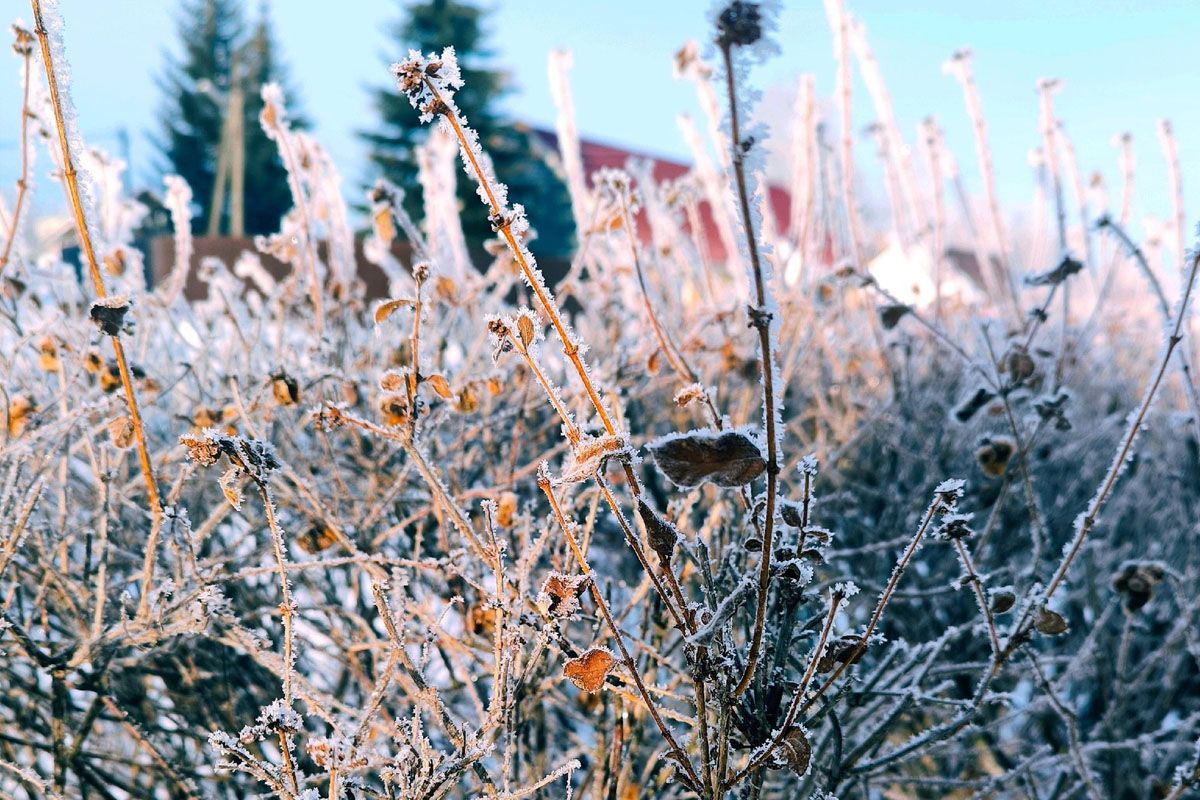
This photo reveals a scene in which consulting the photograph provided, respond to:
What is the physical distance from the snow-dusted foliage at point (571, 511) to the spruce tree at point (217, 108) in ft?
71.0

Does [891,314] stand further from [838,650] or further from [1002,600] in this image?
[838,650]

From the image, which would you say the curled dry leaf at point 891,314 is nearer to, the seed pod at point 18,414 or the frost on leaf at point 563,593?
the frost on leaf at point 563,593

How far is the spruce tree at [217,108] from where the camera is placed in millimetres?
24172

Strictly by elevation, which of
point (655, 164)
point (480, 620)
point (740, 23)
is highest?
point (655, 164)

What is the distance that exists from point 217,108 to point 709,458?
29323 mm

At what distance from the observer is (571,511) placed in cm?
137

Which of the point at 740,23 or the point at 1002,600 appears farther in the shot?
the point at 1002,600

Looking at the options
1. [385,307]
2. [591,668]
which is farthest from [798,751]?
[385,307]

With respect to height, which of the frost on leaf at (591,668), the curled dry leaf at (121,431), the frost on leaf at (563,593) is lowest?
the frost on leaf at (591,668)

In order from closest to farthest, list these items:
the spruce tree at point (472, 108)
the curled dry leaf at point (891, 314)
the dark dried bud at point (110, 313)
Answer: the dark dried bud at point (110, 313), the curled dry leaf at point (891, 314), the spruce tree at point (472, 108)

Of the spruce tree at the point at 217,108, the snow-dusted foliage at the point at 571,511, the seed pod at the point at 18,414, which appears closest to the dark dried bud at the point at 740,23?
the snow-dusted foliage at the point at 571,511

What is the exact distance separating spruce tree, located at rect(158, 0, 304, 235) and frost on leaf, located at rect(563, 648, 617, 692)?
23.2 metres

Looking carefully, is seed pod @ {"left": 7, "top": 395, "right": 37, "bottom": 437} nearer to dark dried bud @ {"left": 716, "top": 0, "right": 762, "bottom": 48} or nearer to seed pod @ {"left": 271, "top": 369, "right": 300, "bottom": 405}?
seed pod @ {"left": 271, "top": 369, "right": 300, "bottom": 405}

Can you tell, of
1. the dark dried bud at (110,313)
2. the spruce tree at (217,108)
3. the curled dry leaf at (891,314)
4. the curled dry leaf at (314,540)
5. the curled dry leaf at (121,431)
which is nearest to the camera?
the dark dried bud at (110,313)
